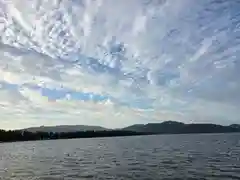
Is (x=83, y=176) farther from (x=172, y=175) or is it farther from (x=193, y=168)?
(x=193, y=168)

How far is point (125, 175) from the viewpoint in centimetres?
4638

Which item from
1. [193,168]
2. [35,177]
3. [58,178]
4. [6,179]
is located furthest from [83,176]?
[193,168]

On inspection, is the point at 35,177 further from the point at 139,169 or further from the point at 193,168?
the point at 193,168

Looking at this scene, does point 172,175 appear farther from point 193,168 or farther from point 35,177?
point 35,177

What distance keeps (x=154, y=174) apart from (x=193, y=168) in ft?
27.2

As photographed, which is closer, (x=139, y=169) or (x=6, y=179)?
(x=6, y=179)

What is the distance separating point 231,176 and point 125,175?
544 inches

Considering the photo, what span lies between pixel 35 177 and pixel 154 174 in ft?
54.6

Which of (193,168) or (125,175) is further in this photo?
(193,168)

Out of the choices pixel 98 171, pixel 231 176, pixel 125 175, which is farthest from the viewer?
pixel 98 171

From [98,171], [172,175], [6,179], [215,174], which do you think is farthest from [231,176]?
[6,179]

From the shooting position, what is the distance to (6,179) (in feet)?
155

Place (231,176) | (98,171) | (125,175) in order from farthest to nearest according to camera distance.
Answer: (98,171) → (125,175) → (231,176)

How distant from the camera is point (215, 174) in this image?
4559cm
